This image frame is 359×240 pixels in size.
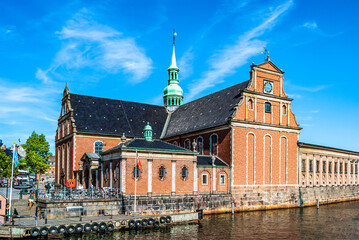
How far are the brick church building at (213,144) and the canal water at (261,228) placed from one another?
6.22m

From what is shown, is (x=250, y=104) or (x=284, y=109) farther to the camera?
(x=284, y=109)

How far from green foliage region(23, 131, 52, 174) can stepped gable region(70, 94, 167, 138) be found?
16.6m

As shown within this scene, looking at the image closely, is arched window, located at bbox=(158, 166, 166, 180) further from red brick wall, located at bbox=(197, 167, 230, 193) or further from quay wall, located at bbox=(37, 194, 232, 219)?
red brick wall, located at bbox=(197, 167, 230, 193)

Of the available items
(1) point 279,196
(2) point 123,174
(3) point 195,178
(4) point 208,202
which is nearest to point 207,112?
(3) point 195,178

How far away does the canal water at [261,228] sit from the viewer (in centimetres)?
3159

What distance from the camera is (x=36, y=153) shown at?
72.3 m

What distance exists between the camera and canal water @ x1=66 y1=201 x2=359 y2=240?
31.6 meters

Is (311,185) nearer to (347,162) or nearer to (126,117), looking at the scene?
(347,162)

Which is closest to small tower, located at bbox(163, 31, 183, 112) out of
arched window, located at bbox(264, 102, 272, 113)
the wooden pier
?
arched window, located at bbox(264, 102, 272, 113)

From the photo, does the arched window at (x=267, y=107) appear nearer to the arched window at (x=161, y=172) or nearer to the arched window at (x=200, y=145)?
the arched window at (x=200, y=145)

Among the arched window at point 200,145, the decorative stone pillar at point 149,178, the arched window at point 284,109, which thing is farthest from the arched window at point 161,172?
the arched window at point 284,109

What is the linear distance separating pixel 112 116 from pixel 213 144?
20.2m

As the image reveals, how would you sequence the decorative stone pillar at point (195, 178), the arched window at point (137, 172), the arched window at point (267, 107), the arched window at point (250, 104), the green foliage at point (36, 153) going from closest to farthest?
1. the arched window at point (137, 172)
2. the decorative stone pillar at point (195, 178)
3. the arched window at point (250, 104)
4. the arched window at point (267, 107)
5. the green foliage at point (36, 153)

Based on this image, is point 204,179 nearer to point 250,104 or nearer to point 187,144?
point 187,144
